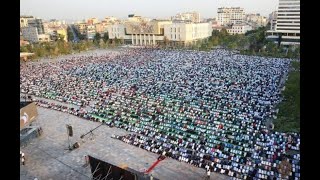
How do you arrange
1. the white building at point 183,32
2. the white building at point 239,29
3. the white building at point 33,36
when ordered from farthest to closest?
1. the white building at point 239,29
2. the white building at point 33,36
3. the white building at point 183,32

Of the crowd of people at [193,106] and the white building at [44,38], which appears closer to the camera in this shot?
the crowd of people at [193,106]

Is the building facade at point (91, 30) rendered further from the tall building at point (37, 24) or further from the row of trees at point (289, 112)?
the row of trees at point (289, 112)

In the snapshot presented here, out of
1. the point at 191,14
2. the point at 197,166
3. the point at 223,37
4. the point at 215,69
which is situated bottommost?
the point at 197,166

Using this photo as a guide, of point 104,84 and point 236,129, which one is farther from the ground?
point 104,84

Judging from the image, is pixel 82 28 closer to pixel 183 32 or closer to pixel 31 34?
A: pixel 31 34

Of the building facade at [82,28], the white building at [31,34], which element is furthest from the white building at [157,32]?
the building facade at [82,28]

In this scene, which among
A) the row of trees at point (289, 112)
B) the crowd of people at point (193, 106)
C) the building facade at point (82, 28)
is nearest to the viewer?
the crowd of people at point (193, 106)
